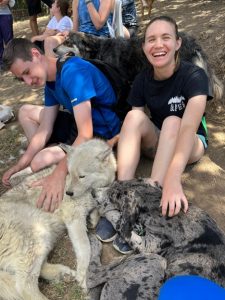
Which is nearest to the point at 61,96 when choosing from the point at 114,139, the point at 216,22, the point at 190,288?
the point at 114,139

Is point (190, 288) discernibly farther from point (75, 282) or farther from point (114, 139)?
point (114, 139)

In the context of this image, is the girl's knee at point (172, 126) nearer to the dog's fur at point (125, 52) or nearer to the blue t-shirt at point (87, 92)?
the blue t-shirt at point (87, 92)

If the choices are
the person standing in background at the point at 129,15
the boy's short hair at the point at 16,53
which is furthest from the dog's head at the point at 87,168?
the person standing in background at the point at 129,15

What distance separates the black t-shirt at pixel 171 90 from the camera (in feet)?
10.8

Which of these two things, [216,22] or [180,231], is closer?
[180,231]

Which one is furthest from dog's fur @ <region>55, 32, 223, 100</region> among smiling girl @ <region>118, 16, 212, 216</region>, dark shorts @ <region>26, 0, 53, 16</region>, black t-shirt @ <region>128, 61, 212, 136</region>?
dark shorts @ <region>26, 0, 53, 16</region>

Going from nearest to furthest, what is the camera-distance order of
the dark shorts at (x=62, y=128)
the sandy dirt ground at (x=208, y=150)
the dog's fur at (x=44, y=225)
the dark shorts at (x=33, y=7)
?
1. the dog's fur at (x=44, y=225)
2. the sandy dirt ground at (x=208, y=150)
3. the dark shorts at (x=62, y=128)
4. the dark shorts at (x=33, y=7)

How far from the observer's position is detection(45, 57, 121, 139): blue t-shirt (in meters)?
3.50

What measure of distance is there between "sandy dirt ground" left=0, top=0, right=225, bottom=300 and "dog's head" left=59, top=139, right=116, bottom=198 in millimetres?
471

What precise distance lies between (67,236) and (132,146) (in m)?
0.96

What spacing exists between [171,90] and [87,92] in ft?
2.49

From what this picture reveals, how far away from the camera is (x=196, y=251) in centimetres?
246

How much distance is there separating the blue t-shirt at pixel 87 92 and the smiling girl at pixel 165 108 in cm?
33

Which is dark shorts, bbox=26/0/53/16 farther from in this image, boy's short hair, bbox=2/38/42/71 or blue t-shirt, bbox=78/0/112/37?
boy's short hair, bbox=2/38/42/71
